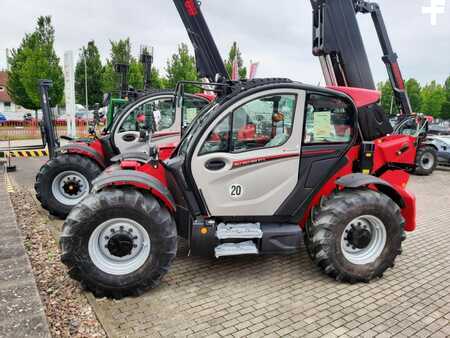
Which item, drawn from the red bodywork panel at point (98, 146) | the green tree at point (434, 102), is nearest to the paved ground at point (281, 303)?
the red bodywork panel at point (98, 146)

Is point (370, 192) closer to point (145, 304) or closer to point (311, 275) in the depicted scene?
point (311, 275)

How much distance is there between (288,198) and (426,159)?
34.5 ft

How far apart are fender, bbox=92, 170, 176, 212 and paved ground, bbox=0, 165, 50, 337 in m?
1.23

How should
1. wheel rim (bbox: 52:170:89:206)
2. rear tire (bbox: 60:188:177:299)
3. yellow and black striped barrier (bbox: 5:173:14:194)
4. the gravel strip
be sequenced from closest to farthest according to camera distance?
1. the gravel strip
2. rear tire (bbox: 60:188:177:299)
3. wheel rim (bbox: 52:170:89:206)
4. yellow and black striped barrier (bbox: 5:173:14:194)

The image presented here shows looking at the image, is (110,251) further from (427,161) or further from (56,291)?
(427,161)

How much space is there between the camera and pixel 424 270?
4734 mm

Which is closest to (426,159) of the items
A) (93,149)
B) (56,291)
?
(93,149)

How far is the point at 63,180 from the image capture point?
685cm

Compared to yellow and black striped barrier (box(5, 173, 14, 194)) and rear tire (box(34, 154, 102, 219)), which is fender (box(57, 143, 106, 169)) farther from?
yellow and black striped barrier (box(5, 173, 14, 194))

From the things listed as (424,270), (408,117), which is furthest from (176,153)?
(408,117)

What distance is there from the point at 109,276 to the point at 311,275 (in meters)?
2.44

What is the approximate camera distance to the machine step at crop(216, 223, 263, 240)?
13.5 feet

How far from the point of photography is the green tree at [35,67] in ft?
80.1

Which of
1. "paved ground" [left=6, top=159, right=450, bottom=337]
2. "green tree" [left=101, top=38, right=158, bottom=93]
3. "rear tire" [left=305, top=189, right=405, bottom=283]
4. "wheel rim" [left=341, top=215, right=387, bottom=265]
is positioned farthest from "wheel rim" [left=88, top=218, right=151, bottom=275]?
"green tree" [left=101, top=38, right=158, bottom=93]
